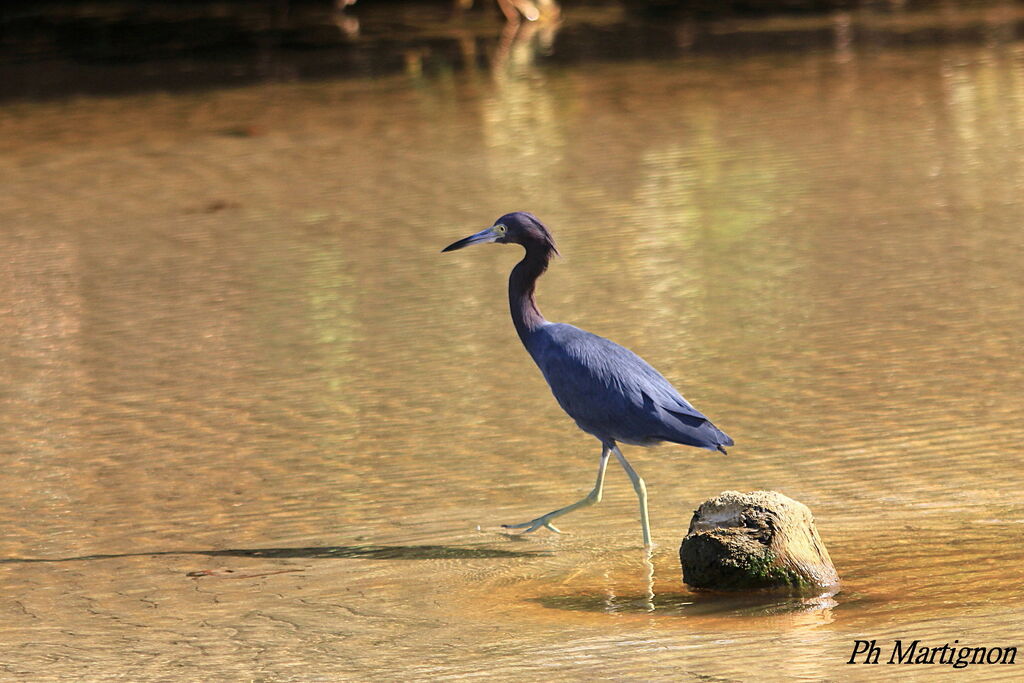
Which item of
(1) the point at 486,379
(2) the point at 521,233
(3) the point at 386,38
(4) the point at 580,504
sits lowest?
(1) the point at 486,379

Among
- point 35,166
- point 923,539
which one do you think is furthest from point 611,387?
point 35,166

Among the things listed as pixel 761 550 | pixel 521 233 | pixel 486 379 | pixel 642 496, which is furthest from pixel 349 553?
pixel 486 379

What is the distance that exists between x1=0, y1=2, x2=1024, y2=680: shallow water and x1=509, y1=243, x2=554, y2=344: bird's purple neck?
0.66 metres

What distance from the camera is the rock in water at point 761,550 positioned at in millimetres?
5078

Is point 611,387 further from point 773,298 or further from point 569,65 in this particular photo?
point 569,65

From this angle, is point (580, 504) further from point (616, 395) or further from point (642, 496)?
point (616, 395)

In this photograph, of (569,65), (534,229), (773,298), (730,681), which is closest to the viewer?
(730,681)

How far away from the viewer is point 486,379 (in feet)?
25.4

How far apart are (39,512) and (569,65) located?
467 inches

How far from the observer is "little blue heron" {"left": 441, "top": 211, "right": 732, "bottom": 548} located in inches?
217

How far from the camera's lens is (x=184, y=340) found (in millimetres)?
8773

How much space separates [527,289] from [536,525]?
84cm

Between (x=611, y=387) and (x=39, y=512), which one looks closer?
(x=611, y=387)

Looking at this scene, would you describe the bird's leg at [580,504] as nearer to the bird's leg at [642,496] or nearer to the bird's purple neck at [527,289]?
the bird's leg at [642,496]
